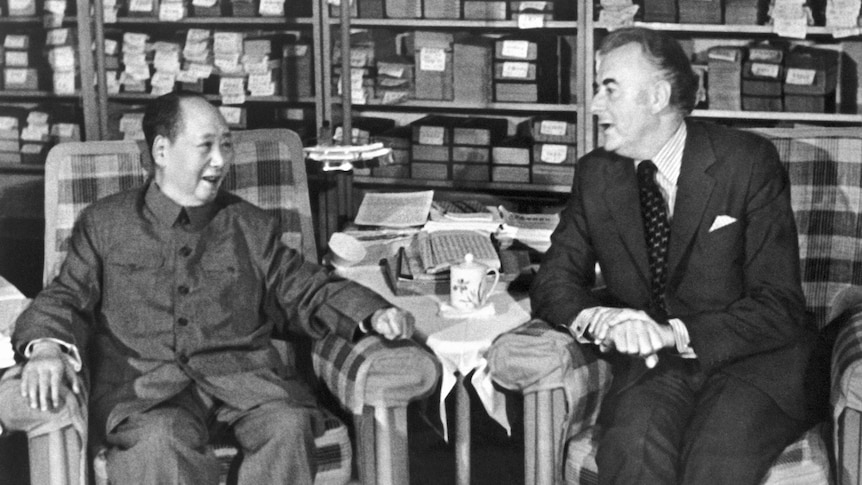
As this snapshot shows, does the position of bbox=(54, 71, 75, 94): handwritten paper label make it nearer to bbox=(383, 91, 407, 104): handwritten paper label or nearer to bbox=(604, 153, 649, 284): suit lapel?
bbox=(383, 91, 407, 104): handwritten paper label

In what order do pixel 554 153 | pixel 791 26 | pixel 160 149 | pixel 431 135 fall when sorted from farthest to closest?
pixel 431 135
pixel 554 153
pixel 791 26
pixel 160 149

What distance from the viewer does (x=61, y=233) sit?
2752 millimetres

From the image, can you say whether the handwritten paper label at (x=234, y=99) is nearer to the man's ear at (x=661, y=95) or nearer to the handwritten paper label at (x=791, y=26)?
the handwritten paper label at (x=791, y=26)

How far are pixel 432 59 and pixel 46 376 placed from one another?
3026 mm

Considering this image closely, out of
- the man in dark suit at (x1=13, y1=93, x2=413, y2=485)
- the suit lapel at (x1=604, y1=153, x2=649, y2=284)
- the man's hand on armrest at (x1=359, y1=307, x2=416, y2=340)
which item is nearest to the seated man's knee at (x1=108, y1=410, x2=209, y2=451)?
the man in dark suit at (x1=13, y1=93, x2=413, y2=485)

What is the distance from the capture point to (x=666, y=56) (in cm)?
248

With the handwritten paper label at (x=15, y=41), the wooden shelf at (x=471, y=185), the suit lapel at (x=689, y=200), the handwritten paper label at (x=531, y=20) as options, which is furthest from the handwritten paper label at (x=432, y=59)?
the suit lapel at (x=689, y=200)

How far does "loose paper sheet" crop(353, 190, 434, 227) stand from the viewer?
128 inches

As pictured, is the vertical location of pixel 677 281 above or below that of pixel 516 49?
below

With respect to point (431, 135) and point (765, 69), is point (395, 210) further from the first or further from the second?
point (765, 69)

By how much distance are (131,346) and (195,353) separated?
0.46 ft

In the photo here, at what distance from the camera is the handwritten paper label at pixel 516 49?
4820 mm

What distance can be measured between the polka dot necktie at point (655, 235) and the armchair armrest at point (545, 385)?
9.6 inches

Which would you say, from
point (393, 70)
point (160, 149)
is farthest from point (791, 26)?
point (160, 149)
